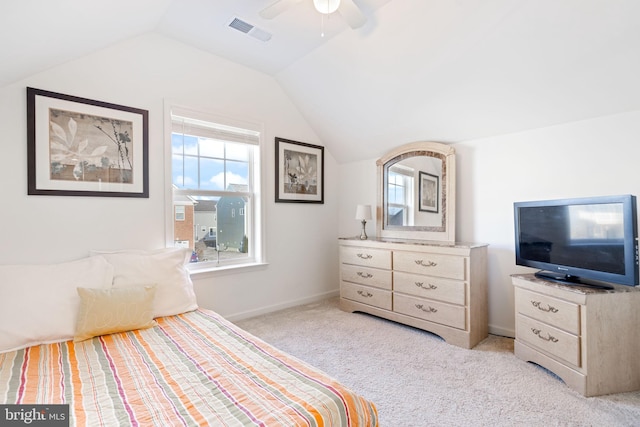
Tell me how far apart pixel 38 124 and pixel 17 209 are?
62 cm

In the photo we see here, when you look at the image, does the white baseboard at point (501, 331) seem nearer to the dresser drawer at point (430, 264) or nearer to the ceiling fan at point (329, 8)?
the dresser drawer at point (430, 264)

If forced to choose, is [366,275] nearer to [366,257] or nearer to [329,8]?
[366,257]

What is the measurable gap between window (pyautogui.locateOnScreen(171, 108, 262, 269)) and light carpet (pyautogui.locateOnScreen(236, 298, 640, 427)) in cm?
85

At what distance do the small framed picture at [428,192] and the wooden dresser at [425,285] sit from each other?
451mm

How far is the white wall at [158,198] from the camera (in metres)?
2.07

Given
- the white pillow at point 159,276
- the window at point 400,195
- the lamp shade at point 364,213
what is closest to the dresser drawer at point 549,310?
the window at point 400,195

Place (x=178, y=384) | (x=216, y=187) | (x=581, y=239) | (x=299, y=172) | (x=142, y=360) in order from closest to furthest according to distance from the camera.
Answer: (x=178, y=384)
(x=142, y=360)
(x=581, y=239)
(x=216, y=187)
(x=299, y=172)

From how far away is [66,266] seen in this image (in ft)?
6.61

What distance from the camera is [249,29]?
2.56m

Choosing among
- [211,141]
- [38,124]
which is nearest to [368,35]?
[211,141]

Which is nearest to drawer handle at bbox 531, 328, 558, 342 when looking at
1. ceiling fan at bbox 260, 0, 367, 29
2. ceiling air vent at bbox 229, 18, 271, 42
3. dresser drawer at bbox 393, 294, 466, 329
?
dresser drawer at bbox 393, 294, 466, 329

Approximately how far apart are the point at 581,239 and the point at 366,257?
184 cm

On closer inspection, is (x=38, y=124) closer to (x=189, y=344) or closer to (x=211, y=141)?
(x=211, y=141)

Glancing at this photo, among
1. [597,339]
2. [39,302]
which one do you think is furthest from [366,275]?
[39,302]
